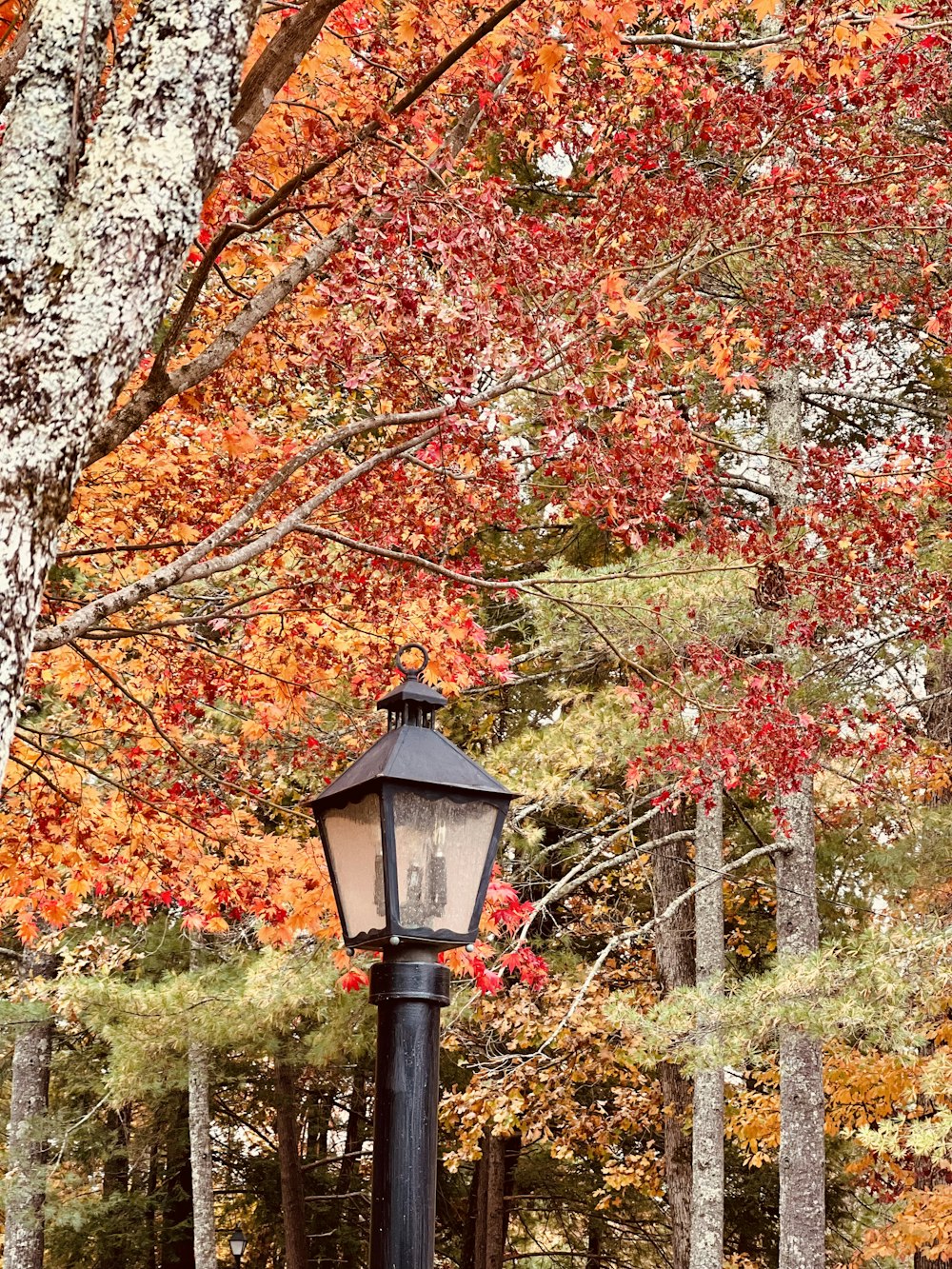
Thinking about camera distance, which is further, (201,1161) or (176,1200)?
(176,1200)

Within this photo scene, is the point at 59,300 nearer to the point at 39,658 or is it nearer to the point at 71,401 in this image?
the point at 71,401

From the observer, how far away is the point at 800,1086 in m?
10.2

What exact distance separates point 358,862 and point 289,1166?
14501mm

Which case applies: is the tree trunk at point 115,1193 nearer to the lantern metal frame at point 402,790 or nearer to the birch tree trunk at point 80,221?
the lantern metal frame at point 402,790

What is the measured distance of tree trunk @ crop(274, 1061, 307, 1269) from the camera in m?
15.6

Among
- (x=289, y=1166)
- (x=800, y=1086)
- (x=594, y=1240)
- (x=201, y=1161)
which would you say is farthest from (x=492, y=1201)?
(x=800, y=1086)

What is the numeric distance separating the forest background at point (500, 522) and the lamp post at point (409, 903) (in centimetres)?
91

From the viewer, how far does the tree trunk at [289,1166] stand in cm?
1555

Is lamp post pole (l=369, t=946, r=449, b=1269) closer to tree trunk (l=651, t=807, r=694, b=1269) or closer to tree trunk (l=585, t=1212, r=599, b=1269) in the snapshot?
tree trunk (l=651, t=807, r=694, b=1269)

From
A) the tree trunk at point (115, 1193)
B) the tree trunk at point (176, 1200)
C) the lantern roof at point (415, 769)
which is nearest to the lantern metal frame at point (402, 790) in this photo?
the lantern roof at point (415, 769)

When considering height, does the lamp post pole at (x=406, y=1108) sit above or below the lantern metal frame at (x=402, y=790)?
below

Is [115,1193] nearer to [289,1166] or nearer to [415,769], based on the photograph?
[289,1166]

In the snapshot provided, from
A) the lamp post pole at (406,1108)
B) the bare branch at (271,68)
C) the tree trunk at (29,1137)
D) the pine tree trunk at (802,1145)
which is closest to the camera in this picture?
the lamp post pole at (406,1108)

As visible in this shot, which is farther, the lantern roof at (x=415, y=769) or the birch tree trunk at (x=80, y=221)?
the lantern roof at (x=415, y=769)
